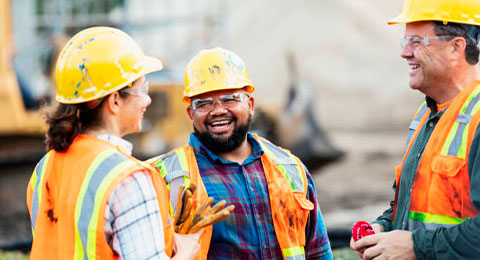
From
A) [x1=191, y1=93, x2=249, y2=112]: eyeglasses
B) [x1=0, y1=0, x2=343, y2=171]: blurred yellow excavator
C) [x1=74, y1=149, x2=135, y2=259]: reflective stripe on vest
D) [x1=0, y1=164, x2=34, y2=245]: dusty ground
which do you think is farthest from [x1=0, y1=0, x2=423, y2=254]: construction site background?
[x1=74, y1=149, x2=135, y2=259]: reflective stripe on vest

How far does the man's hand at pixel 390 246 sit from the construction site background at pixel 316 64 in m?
6.10

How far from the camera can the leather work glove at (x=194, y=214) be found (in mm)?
2344

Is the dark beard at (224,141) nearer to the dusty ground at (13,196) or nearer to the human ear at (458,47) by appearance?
the human ear at (458,47)

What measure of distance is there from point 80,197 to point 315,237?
1323mm

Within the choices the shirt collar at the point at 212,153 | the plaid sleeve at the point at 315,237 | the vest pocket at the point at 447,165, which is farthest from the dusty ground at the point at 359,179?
the vest pocket at the point at 447,165

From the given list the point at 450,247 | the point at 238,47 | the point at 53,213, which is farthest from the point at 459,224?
the point at 238,47

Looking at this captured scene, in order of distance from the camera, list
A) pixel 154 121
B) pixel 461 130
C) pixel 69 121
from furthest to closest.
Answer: pixel 154 121
pixel 461 130
pixel 69 121

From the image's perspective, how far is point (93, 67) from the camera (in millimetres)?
2209

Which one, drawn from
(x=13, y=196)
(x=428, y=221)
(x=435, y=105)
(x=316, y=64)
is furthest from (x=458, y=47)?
(x=316, y=64)

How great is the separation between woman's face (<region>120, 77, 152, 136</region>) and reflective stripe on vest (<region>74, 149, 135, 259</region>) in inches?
8.5

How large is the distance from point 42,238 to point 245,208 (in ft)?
3.15

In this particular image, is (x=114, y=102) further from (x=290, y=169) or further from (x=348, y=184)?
(x=348, y=184)

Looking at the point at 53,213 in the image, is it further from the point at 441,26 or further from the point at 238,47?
the point at 238,47

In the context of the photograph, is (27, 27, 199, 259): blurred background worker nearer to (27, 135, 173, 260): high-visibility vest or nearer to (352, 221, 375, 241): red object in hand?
(27, 135, 173, 260): high-visibility vest
